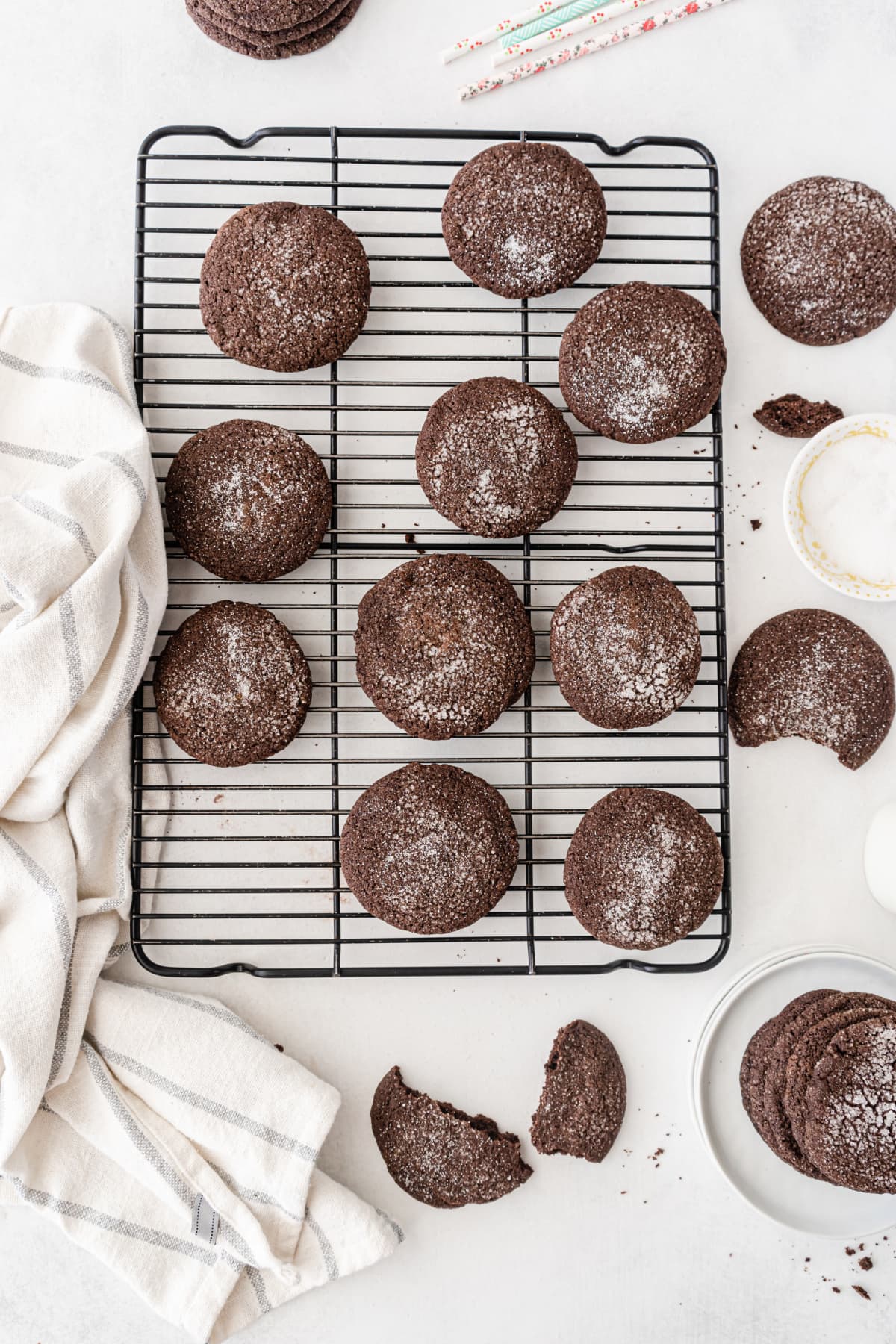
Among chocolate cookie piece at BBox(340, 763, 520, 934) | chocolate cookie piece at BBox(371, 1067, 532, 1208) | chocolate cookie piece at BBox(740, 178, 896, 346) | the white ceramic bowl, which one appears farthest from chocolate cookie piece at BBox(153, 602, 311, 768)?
chocolate cookie piece at BBox(740, 178, 896, 346)

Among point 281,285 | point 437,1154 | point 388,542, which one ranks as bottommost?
point 437,1154

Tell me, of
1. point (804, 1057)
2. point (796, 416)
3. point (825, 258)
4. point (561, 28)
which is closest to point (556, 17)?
point (561, 28)

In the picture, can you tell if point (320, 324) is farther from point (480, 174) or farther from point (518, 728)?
point (518, 728)

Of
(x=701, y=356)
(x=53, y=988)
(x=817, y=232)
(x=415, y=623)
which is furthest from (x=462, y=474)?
(x=53, y=988)

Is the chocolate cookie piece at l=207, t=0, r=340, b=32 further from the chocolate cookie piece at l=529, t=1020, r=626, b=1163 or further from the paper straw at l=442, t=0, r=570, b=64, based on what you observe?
the chocolate cookie piece at l=529, t=1020, r=626, b=1163

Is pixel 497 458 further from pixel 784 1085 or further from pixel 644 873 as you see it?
pixel 784 1085

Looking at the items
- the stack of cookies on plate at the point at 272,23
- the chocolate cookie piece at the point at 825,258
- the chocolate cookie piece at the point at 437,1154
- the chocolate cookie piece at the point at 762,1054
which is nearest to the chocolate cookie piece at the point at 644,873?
the chocolate cookie piece at the point at 762,1054
